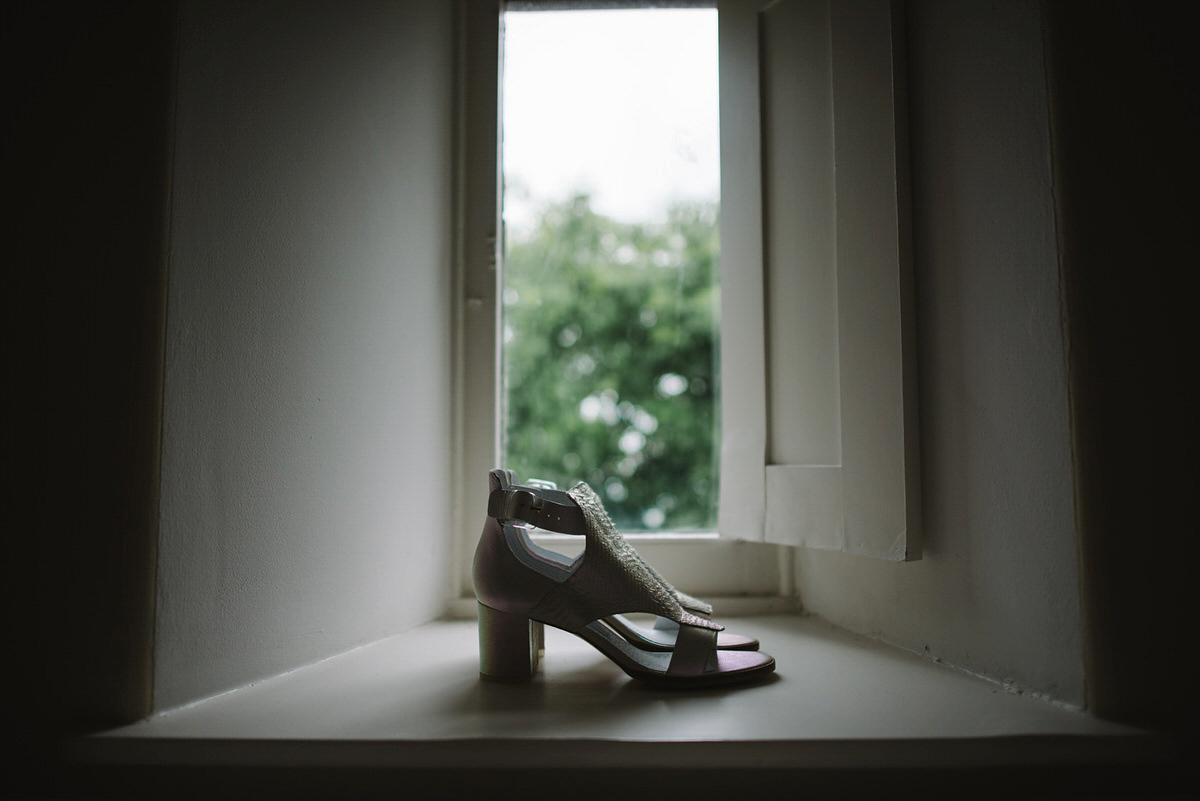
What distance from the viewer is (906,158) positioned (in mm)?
917

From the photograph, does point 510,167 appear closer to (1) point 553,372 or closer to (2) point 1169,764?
(2) point 1169,764

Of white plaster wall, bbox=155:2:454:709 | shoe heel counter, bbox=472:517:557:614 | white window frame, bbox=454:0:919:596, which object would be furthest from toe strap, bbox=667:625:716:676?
white plaster wall, bbox=155:2:454:709

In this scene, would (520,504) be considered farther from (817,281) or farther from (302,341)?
(817,281)

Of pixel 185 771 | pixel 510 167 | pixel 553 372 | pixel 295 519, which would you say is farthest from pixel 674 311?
pixel 185 771

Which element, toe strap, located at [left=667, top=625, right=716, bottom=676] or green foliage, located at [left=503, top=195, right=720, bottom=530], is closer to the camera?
toe strap, located at [left=667, top=625, right=716, bottom=676]

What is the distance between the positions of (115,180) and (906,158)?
2.91ft

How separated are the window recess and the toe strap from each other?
266 millimetres

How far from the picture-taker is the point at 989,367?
79 centimetres

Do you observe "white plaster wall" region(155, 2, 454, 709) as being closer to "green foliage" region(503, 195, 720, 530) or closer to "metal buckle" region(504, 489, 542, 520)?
"metal buckle" region(504, 489, 542, 520)

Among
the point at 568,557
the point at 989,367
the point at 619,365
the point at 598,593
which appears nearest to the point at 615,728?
the point at 598,593

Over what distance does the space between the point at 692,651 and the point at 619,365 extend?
10.0ft

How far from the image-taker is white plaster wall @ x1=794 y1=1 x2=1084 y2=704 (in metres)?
0.70

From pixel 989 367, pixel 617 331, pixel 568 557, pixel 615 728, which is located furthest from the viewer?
pixel 617 331

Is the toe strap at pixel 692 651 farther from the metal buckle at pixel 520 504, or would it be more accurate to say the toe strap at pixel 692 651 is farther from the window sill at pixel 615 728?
the metal buckle at pixel 520 504
